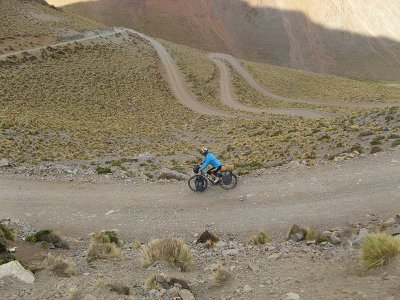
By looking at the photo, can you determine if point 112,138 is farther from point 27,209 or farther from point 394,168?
point 394,168

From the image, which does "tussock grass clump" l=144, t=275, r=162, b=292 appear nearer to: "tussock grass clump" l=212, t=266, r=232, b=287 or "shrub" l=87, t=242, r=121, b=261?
"tussock grass clump" l=212, t=266, r=232, b=287

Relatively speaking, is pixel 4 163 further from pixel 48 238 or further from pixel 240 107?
pixel 240 107

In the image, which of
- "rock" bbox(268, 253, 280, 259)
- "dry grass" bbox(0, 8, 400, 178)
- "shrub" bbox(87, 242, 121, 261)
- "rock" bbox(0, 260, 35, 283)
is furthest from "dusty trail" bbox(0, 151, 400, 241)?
"rock" bbox(0, 260, 35, 283)

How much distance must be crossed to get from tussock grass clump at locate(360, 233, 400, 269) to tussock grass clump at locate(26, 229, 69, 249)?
10.1 meters

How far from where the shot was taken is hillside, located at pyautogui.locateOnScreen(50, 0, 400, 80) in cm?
13200

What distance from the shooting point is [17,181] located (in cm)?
2084

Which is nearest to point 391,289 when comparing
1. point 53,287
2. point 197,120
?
point 53,287

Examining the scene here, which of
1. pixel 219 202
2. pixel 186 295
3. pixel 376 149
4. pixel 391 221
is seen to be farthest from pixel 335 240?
pixel 376 149

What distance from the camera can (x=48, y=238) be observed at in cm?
1453

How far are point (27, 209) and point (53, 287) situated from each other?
836 centimetres

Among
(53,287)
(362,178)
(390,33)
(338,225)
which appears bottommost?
(53,287)

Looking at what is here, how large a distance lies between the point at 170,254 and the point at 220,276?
7.24 feet

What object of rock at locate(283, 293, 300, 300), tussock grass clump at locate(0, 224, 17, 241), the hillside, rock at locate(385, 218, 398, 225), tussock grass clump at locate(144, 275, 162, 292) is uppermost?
the hillside

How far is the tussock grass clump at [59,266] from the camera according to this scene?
11406 millimetres
